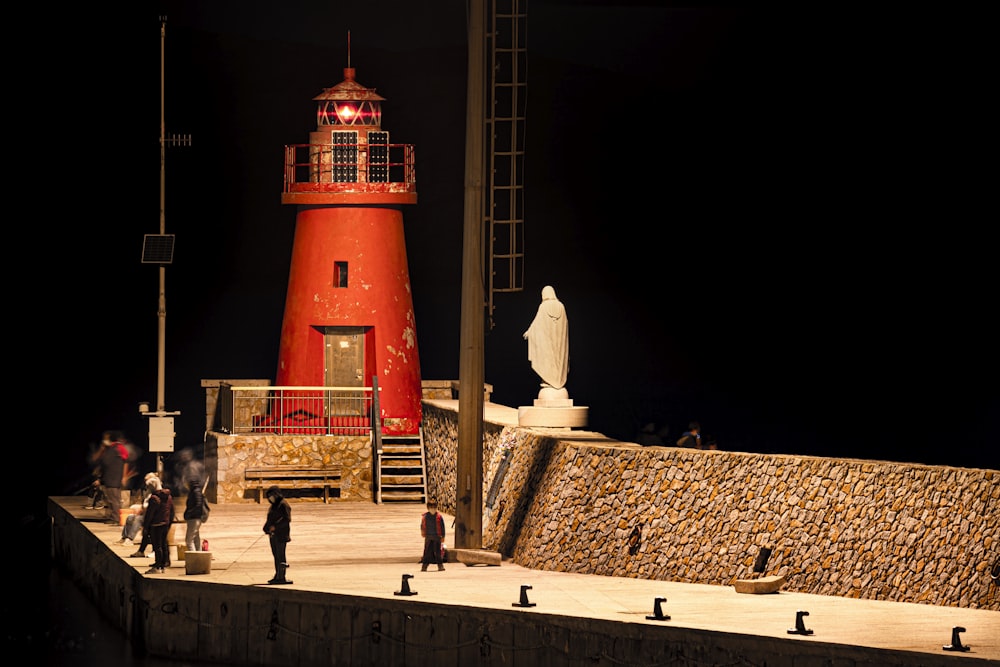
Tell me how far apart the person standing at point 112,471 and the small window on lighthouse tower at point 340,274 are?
5.66 meters

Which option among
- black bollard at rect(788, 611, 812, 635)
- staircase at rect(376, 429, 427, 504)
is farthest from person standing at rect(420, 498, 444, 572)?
staircase at rect(376, 429, 427, 504)

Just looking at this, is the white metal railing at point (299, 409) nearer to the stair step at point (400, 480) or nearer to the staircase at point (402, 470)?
the staircase at point (402, 470)

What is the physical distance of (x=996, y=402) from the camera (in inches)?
2021

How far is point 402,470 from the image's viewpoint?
101 ft

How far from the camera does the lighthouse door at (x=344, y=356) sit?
32.5 meters

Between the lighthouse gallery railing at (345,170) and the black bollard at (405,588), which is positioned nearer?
the black bollard at (405,588)

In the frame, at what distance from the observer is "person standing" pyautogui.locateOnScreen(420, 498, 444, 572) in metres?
22.3

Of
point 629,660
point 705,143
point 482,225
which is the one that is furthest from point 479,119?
point 705,143

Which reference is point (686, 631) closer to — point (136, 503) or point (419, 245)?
point (136, 503)

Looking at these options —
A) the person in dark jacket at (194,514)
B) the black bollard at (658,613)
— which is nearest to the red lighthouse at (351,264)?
the person in dark jacket at (194,514)

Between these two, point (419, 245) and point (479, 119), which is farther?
point (419, 245)

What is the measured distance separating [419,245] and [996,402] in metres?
16.3

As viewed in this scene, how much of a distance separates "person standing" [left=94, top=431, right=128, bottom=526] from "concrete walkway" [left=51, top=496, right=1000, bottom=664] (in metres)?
0.34

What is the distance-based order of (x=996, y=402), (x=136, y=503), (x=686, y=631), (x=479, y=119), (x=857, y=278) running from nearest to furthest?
1. (x=686, y=631)
2. (x=479, y=119)
3. (x=136, y=503)
4. (x=996, y=402)
5. (x=857, y=278)
